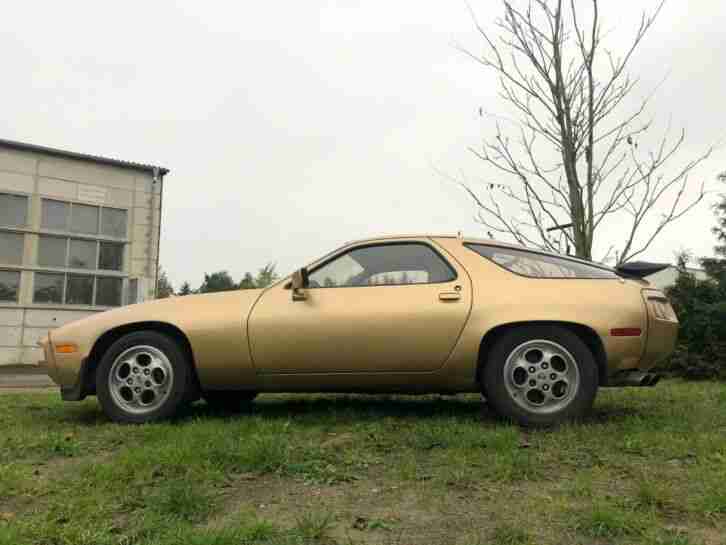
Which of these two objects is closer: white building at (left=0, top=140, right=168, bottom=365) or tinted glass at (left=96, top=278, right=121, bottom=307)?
white building at (left=0, top=140, right=168, bottom=365)

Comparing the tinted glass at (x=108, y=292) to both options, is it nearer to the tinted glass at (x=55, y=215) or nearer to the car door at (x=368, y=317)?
the tinted glass at (x=55, y=215)

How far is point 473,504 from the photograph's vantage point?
287cm

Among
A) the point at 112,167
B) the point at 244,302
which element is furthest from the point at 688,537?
the point at 112,167

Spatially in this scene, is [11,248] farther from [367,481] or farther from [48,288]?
[367,481]

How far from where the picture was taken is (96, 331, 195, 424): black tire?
4.62 meters

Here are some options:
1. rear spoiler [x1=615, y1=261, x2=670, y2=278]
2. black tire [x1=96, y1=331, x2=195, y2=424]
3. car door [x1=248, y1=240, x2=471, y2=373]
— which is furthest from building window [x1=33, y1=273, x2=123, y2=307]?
rear spoiler [x1=615, y1=261, x2=670, y2=278]

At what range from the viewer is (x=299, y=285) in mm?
4605

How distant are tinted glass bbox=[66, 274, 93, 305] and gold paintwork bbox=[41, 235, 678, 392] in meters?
14.4

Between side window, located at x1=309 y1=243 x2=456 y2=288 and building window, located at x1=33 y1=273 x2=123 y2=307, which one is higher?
building window, located at x1=33 y1=273 x2=123 y2=307

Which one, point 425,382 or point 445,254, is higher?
point 445,254

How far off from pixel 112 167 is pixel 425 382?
55.9 feet

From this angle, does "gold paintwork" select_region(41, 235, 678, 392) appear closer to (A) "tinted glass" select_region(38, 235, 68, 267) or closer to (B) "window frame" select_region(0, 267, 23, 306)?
(B) "window frame" select_region(0, 267, 23, 306)

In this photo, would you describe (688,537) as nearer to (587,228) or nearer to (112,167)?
(587,228)

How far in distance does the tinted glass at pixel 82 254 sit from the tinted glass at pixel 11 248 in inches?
49.1
